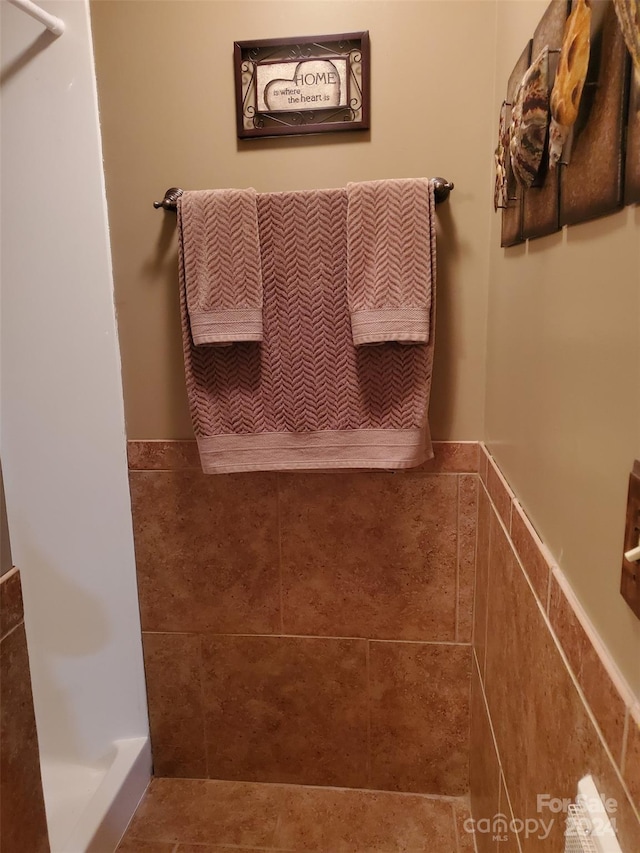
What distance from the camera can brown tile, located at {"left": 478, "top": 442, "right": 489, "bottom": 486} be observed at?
1203 mm

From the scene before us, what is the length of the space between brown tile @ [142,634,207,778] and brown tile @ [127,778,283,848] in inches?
1.9

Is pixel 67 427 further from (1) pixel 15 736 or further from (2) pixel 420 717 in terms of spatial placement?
(2) pixel 420 717

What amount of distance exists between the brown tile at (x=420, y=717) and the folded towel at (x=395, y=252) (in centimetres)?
78

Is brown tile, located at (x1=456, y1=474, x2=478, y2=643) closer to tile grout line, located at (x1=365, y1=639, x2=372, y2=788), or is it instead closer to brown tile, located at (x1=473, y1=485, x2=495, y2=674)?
brown tile, located at (x1=473, y1=485, x2=495, y2=674)

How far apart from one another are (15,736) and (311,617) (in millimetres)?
765

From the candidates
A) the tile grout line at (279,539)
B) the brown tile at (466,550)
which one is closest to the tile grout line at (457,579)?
the brown tile at (466,550)

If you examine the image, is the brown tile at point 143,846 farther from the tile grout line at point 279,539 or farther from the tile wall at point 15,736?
the tile wall at point 15,736

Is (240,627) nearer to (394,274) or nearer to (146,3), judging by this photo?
(394,274)

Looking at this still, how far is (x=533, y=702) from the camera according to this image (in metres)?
0.77

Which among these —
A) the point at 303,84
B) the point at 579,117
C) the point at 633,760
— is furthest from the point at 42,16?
the point at 633,760

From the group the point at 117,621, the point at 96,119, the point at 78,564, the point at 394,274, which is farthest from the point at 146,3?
the point at 117,621

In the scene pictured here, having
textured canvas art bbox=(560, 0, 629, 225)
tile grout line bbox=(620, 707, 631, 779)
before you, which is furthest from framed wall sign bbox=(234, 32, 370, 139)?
tile grout line bbox=(620, 707, 631, 779)

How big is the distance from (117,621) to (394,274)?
1.08 meters

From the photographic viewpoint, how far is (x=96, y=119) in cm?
123
